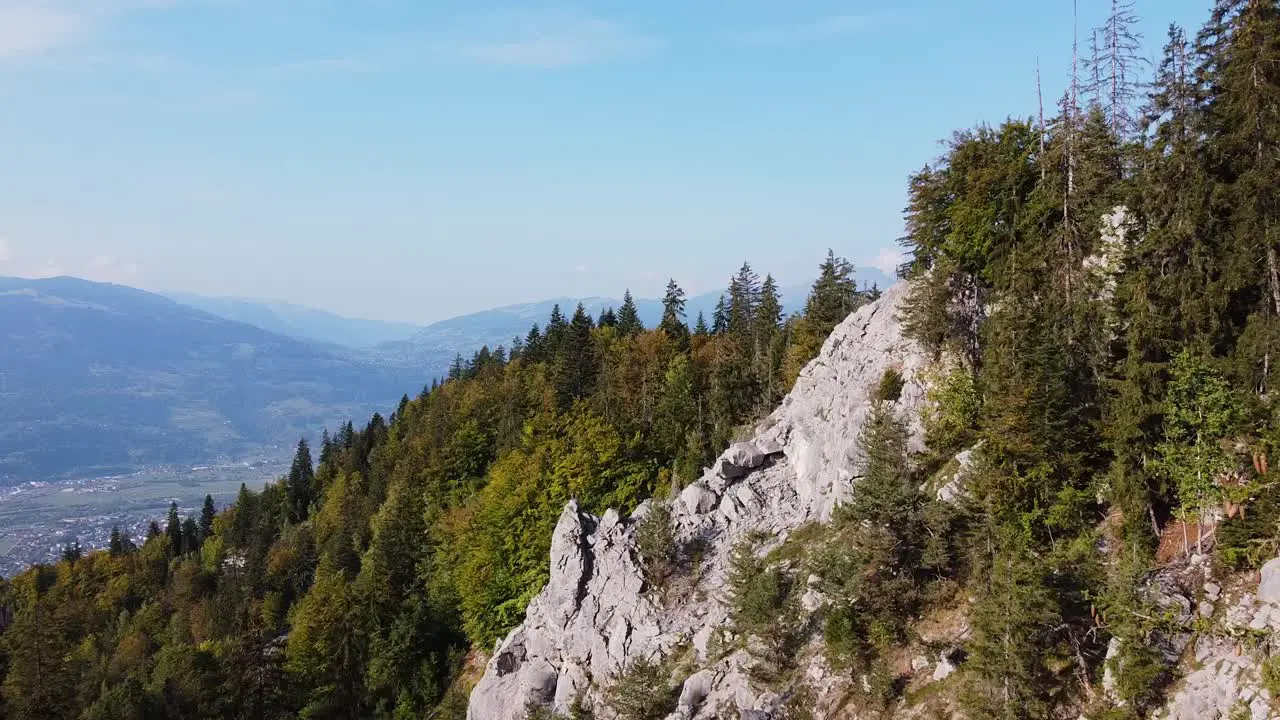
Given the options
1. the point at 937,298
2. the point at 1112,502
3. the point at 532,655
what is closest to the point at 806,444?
the point at 937,298

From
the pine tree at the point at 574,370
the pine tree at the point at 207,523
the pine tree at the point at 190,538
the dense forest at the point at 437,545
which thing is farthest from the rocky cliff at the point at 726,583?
the pine tree at the point at 207,523

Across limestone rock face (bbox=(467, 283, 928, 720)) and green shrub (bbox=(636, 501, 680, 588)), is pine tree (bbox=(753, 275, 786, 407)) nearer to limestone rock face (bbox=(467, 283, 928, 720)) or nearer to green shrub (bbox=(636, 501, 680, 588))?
limestone rock face (bbox=(467, 283, 928, 720))

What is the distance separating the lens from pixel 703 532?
1547 inches

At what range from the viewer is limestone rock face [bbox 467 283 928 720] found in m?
35.8

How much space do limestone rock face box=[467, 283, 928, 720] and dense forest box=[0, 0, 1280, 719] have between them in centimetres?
414

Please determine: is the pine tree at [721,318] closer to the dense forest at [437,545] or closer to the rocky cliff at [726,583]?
the dense forest at [437,545]

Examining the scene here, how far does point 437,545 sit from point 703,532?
30.0 meters

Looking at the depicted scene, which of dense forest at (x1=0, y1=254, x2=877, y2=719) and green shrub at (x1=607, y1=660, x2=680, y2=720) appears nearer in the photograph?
green shrub at (x1=607, y1=660, x2=680, y2=720)

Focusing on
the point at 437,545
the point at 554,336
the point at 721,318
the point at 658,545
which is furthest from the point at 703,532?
the point at 721,318

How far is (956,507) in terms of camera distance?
27719mm

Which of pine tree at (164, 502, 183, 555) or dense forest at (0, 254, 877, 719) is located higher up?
dense forest at (0, 254, 877, 719)

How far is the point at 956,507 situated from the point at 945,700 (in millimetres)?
6850

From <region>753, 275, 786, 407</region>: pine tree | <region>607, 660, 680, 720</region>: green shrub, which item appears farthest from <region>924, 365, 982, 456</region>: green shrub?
<region>753, 275, 786, 407</region>: pine tree

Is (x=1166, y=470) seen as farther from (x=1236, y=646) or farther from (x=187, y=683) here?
(x=187, y=683)
